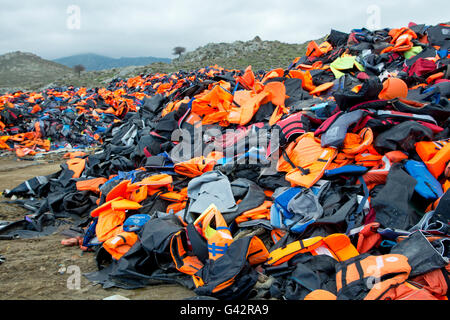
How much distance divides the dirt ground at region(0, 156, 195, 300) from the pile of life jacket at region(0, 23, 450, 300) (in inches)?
5.3

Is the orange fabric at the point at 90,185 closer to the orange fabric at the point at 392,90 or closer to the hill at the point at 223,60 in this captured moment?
the orange fabric at the point at 392,90

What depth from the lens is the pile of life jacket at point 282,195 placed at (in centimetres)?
217

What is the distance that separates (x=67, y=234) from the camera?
12.1 feet

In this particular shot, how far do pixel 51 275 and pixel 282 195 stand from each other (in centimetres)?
241

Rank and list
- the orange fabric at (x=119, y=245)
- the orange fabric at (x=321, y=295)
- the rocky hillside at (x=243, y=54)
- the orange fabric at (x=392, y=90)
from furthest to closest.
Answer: the rocky hillside at (x=243, y=54)
the orange fabric at (x=392, y=90)
the orange fabric at (x=119, y=245)
the orange fabric at (x=321, y=295)

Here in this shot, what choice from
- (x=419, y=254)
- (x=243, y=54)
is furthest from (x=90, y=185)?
(x=243, y=54)

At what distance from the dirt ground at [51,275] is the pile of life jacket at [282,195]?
0.13 metres

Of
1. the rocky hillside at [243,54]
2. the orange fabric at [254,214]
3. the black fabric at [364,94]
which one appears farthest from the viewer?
the rocky hillside at [243,54]

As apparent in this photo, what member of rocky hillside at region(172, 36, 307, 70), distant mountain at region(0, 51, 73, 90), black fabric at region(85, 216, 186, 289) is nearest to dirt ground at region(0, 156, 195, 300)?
black fabric at region(85, 216, 186, 289)

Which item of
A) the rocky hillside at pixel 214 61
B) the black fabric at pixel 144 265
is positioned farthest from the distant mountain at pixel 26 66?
the black fabric at pixel 144 265

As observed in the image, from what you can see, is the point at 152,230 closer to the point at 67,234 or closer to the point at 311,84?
the point at 67,234
